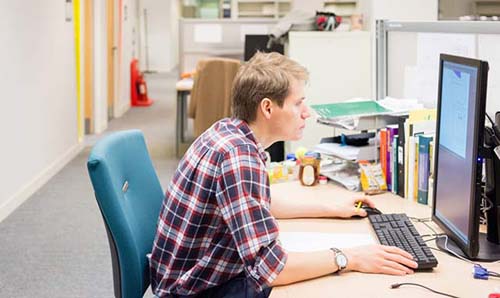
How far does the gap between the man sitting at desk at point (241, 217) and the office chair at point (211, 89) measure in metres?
3.91

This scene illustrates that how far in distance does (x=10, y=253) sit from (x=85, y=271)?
521 mm

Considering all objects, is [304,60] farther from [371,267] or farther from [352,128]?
[371,267]

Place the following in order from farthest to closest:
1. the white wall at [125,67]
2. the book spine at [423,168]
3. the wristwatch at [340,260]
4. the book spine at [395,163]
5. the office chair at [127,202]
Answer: the white wall at [125,67], the book spine at [395,163], the book spine at [423,168], the office chair at [127,202], the wristwatch at [340,260]

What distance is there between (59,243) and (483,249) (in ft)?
8.82

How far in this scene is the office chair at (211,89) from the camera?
561 centimetres

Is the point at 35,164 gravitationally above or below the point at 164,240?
below

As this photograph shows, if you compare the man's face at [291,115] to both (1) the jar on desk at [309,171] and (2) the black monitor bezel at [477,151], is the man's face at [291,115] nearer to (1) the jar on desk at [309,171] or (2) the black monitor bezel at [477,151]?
(2) the black monitor bezel at [477,151]

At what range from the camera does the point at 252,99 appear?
1667 millimetres

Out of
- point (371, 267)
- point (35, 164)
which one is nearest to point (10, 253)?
point (35, 164)

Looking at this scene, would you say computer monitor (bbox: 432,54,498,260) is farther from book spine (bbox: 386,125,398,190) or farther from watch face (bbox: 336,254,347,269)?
book spine (bbox: 386,125,398,190)

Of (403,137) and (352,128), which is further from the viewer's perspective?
(352,128)

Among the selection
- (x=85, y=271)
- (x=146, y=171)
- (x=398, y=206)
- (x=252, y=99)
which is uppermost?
(x=252, y=99)

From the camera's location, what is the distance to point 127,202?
69.7 inches

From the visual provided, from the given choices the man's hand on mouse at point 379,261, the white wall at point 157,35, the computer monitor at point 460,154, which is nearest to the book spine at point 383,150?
the computer monitor at point 460,154
